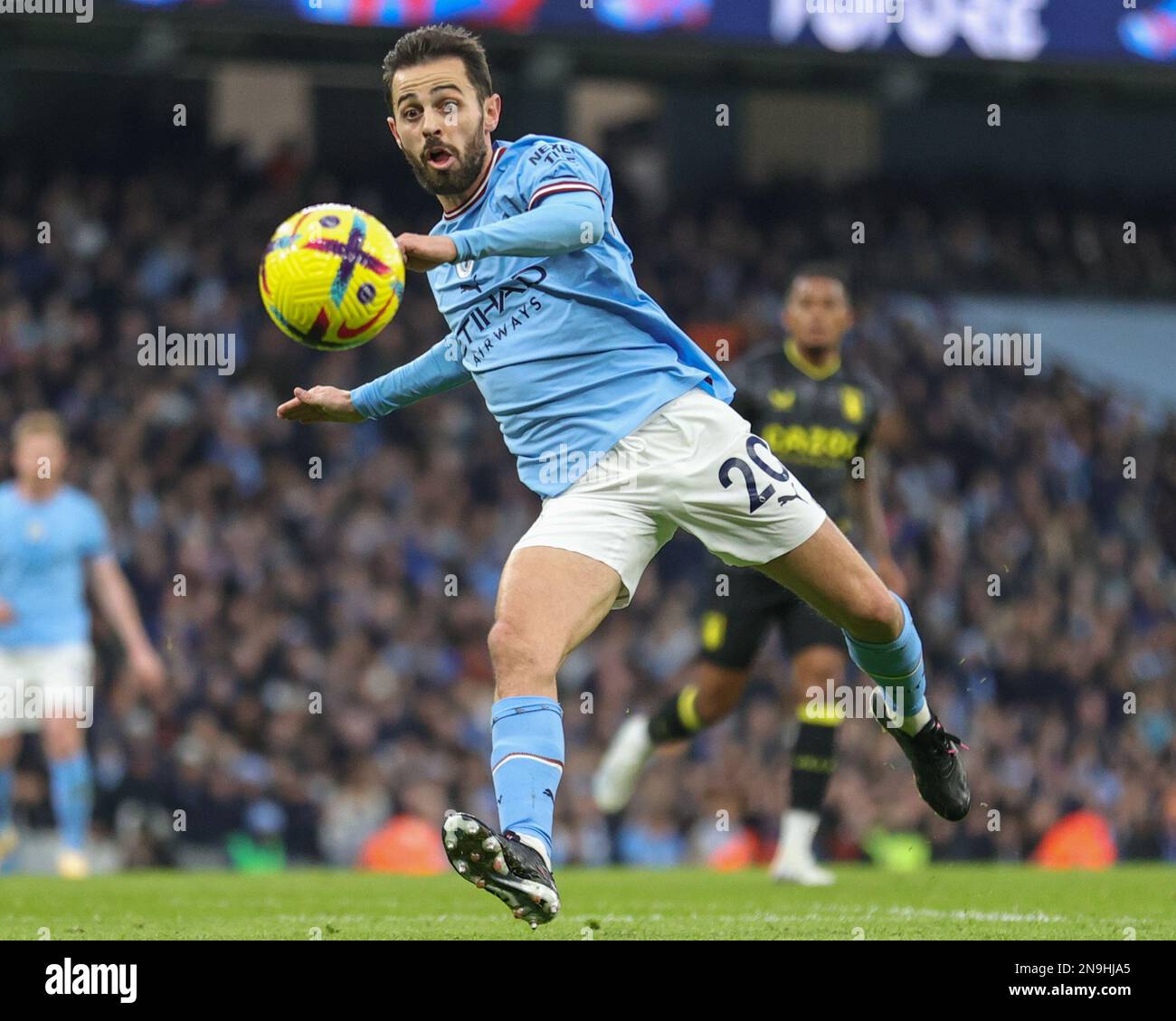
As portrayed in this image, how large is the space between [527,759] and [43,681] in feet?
19.4

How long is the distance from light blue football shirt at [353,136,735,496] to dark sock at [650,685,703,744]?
3743 mm

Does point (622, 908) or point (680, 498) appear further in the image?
point (622, 908)

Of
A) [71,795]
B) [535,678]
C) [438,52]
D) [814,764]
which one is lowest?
[71,795]

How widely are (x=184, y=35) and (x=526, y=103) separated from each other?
579 centimetres

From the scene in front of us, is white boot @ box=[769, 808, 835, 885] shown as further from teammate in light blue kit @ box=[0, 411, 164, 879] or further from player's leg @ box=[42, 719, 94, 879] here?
player's leg @ box=[42, 719, 94, 879]

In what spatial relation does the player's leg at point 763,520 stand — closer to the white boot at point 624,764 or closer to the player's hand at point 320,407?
the player's hand at point 320,407

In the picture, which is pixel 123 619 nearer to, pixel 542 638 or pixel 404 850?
pixel 404 850

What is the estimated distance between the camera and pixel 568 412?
18.4ft

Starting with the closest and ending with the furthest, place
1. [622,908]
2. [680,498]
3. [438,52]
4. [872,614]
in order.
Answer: [438,52]
[680,498]
[872,614]
[622,908]

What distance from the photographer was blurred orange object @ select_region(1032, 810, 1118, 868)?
15742 millimetres

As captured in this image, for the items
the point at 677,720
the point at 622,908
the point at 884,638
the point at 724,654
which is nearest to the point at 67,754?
the point at 677,720

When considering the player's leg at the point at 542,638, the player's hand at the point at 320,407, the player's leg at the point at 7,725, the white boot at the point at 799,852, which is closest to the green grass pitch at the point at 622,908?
the white boot at the point at 799,852

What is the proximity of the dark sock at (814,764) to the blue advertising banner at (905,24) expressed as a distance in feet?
29.9

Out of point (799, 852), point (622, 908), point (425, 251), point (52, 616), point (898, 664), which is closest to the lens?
point (425, 251)
